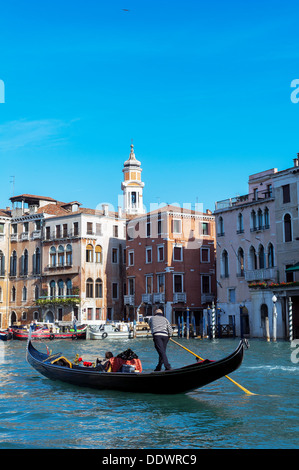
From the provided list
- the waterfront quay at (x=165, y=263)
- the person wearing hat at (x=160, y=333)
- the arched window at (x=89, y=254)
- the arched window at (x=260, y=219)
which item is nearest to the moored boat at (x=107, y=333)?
the waterfront quay at (x=165, y=263)

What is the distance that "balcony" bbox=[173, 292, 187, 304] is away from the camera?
3678 centimetres

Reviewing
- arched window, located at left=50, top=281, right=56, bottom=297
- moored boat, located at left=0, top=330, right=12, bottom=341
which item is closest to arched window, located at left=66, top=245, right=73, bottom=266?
arched window, located at left=50, top=281, right=56, bottom=297

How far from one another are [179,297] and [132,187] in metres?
25.5

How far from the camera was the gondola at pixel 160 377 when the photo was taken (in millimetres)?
9812

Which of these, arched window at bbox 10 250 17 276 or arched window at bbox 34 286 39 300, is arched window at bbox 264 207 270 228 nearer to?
arched window at bbox 34 286 39 300

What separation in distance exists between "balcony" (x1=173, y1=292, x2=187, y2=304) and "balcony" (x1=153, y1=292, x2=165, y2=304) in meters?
0.77

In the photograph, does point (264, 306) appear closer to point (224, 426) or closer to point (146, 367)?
point (146, 367)

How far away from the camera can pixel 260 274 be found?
31.1 metres

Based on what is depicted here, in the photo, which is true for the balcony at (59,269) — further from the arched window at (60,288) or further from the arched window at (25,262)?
the arched window at (25,262)

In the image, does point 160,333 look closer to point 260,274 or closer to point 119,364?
point 119,364

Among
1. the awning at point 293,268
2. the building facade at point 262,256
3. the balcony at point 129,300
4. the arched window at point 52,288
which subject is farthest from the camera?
the arched window at point 52,288

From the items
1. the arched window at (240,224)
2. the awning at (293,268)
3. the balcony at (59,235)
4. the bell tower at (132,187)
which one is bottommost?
the awning at (293,268)

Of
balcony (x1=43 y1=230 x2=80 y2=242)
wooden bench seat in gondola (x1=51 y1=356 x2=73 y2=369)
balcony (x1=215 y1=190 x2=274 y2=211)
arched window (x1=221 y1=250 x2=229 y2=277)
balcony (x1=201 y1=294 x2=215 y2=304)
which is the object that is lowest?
wooden bench seat in gondola (x1=51 y1=356 x2=73 y2=369)
